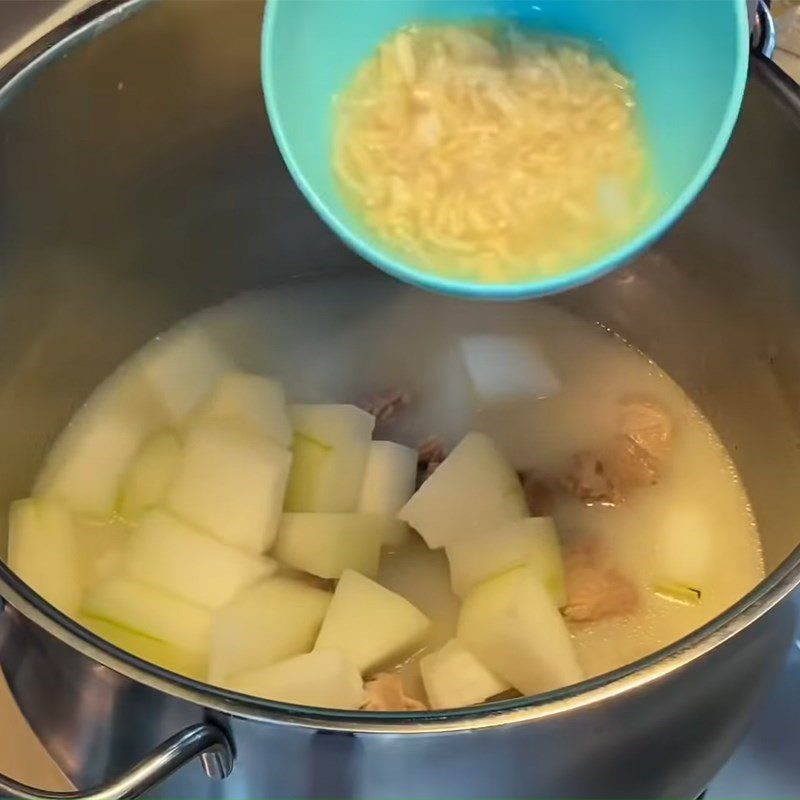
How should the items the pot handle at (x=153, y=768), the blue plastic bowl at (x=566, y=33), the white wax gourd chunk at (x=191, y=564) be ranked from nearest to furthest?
the pot handle at (x=153, y=768)
the blue plastic bowl at (x=566, y=33)
the white wax gourd chunk at (x=191, y=564)

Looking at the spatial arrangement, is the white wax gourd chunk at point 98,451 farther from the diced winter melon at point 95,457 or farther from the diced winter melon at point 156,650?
the diced winter melon at point 156,650

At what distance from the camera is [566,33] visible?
2.99 feet

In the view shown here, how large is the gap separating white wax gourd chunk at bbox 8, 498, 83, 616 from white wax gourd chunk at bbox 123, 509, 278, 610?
0.20 ft

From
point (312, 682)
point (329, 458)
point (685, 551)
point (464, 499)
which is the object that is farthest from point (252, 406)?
point (685, 551)

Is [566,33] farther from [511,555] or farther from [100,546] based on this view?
[100,546]

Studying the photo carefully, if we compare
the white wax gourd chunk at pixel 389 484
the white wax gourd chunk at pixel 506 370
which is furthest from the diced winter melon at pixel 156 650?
the white wax gourd chunk at pixel 506 370

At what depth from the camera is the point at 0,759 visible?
1.00 m

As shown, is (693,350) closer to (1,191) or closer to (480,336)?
(480,336)

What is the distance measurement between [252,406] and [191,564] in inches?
8.8

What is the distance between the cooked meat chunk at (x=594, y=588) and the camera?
105cm

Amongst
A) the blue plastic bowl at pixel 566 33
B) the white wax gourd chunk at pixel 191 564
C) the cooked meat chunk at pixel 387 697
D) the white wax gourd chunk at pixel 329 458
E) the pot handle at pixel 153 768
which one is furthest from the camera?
the white wax gourd chunk at pixel 329 458

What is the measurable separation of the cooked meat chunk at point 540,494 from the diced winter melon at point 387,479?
127 mm

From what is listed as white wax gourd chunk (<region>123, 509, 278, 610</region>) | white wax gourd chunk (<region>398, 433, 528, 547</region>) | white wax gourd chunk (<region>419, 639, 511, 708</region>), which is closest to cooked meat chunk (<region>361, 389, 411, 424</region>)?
white wax gourd chunk (<region>398, 433, 528, 547</region>)

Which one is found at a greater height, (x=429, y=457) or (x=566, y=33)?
(x=566, y=33)
